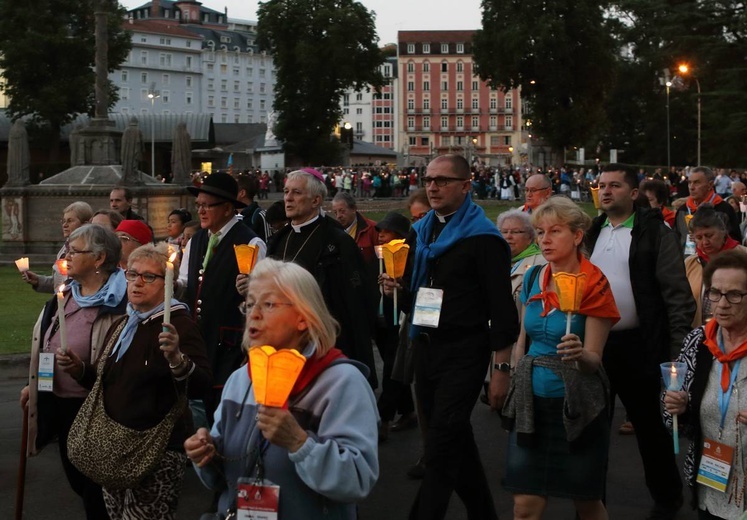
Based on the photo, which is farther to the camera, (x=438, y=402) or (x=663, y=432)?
(x=663, y=432)

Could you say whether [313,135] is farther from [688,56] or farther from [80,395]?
[80,395]

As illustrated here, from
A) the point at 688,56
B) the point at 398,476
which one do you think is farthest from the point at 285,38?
the point at 398,476

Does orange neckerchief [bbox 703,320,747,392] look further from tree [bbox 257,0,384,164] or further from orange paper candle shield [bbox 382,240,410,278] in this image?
tree [bbox 257,0,384,164]

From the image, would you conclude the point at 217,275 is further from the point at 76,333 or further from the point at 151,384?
the point at 151,384

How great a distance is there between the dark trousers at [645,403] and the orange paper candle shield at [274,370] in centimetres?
397

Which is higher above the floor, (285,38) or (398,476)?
(285,38)

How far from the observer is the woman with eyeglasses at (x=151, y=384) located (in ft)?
16.4

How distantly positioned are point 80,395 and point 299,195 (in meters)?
1.89

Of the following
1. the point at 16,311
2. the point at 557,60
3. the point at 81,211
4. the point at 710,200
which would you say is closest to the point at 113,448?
the point at 81,211

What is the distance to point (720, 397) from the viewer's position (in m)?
4.73

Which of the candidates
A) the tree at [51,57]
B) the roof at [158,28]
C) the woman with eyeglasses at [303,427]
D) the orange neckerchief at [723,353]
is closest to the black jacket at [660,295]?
the orange neckerchief at [723,353]

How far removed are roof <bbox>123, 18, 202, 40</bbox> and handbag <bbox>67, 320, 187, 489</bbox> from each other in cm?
13735

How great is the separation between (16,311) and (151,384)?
12953mm

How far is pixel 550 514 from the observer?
7.15 meters
